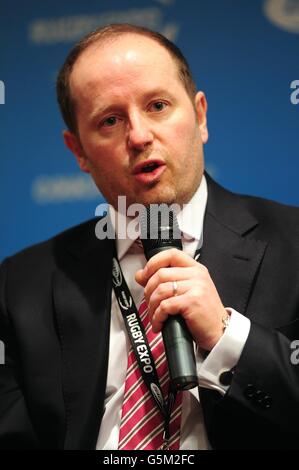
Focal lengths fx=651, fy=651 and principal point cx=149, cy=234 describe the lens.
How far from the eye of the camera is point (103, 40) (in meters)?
1.91

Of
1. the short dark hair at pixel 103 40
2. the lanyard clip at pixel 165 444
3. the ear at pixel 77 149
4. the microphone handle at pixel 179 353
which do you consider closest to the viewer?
the microphone handle at pixel 179 353

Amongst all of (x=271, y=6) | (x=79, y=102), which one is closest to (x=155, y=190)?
(x=79, y=102)

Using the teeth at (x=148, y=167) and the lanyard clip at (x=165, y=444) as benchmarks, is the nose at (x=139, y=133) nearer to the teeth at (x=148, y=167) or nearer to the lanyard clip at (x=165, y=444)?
the teeth at (x=148, y=167)

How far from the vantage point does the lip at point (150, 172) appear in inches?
68.7

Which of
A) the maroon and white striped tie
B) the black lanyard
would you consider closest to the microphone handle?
the black lanyard

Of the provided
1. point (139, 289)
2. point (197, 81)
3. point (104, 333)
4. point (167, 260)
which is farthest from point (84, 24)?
point (167, 260)

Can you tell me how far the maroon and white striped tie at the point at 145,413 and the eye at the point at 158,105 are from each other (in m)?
0.61

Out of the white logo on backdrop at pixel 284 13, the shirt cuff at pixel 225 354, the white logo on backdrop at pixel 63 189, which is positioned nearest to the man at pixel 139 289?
the shirt cuff at pixel 225 354

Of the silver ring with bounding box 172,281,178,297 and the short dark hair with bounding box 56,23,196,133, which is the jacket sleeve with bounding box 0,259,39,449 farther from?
the silver ring with bounding box 172,281,178,297

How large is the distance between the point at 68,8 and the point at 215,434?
5.34ft

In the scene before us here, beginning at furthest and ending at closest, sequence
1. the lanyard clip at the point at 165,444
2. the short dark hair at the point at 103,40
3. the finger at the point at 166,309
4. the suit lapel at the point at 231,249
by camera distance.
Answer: the short dark hair at the point at 103,40 < the suit lapel at the point at 231,249 < the lanyard clip at the point at 165,444 < the finger at the point at 166,309

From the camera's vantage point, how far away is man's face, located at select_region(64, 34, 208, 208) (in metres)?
1.76

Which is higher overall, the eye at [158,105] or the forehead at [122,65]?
the forehead at [122,65]

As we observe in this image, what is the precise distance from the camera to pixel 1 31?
2.48 m
